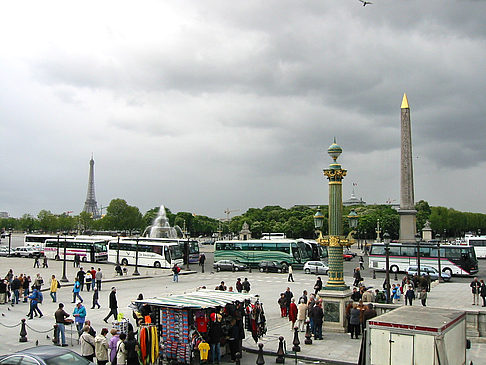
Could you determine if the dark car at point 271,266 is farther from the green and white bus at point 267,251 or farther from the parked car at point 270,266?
the green and white bus at point 267,251

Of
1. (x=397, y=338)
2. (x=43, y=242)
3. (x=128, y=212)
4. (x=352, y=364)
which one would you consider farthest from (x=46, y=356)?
(x=128, y=212)

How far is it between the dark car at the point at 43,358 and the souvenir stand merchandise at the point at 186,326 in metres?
2.66

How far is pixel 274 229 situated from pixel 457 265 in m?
71.8

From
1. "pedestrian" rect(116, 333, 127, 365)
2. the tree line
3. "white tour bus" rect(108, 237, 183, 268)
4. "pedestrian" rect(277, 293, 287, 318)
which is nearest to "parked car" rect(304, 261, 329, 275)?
"white tour bus" rect(108, 237, 183, 268)

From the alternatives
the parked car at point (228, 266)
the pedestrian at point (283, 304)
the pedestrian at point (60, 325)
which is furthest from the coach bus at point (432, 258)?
the pedestrian at point (60, 325)

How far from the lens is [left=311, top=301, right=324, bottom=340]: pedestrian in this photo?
16062 millimetres

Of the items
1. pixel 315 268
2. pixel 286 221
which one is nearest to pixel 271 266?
pixel 315 268

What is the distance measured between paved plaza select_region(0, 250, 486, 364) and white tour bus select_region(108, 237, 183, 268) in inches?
62.9

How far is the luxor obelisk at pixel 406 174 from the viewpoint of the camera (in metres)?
63.4

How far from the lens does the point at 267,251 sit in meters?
45.7

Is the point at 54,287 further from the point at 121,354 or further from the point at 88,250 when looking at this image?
the point at 88,250

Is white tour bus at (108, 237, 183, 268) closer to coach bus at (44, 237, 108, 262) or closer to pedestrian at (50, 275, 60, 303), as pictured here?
coach bus at (44, 237, 108, 262)

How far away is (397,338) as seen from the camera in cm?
936

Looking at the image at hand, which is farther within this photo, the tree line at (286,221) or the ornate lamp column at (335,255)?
the tree line at (286,221)
